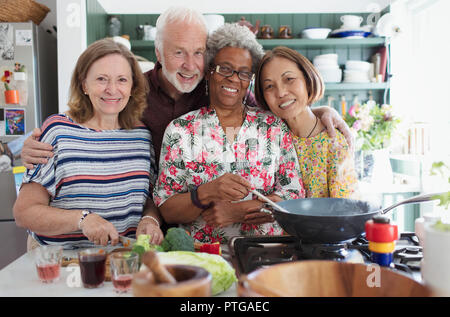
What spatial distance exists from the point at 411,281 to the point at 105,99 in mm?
1287

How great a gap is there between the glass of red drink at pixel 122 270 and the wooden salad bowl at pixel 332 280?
375 millimetres

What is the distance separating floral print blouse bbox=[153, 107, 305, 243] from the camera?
162 centimetres

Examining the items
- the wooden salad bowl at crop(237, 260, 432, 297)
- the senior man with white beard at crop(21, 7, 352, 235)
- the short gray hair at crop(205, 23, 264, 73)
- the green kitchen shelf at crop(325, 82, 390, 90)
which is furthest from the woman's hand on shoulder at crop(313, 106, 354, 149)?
the green kitchen shelf at crop(325, 82, 390, 90)

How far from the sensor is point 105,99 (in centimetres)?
160

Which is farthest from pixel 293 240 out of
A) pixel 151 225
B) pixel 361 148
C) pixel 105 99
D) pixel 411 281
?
pixel 361 148

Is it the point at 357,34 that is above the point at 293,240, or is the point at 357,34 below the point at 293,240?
above

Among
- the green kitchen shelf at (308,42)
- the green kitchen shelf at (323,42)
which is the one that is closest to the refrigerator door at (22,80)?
the green kitchen shelf at (308,42)

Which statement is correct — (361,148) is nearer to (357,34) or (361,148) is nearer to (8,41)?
(357,34)

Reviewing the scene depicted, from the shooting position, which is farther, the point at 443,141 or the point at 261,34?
the point at 261,34

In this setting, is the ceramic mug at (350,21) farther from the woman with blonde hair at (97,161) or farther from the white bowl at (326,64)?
the woman with blonde hair at (97,161)

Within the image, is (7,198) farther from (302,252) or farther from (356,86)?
(356,86)

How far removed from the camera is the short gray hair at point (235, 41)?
1675 mm

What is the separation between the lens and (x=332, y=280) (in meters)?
0.74

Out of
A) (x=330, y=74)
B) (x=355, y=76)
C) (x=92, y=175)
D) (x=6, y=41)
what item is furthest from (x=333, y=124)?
(x=6, y=41)
